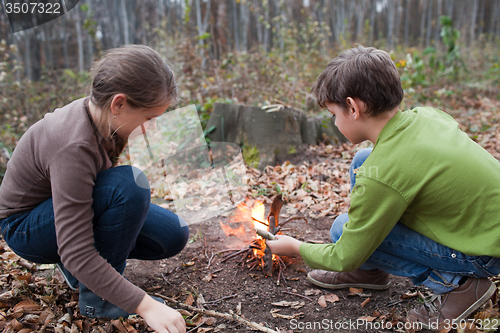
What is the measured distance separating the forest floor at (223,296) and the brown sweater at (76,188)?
0.49 metres

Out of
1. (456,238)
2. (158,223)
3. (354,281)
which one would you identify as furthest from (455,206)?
(158,223)

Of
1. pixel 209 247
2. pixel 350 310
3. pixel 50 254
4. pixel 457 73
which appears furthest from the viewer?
pixel 457 73

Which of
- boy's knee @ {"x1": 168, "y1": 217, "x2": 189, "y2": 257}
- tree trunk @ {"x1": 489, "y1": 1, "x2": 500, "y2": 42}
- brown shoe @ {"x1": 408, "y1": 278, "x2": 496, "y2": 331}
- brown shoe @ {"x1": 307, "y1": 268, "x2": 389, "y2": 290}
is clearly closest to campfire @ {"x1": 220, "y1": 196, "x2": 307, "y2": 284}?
brown shoe @ {"x1": 307, "y1": 268, "x2": 389, "y2": 290}

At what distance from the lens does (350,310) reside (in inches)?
68.3

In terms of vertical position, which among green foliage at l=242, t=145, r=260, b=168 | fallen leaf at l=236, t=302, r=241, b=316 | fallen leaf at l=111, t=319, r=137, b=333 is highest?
fallen leaf at l=111, t=319, r=137, b=333

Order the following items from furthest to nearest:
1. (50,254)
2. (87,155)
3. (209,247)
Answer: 1. (209,247)
2. (50,254)
3. (87,155)

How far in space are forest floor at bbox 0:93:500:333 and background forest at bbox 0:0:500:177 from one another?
1197 mm

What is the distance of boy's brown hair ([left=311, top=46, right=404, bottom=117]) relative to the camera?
1407 mm

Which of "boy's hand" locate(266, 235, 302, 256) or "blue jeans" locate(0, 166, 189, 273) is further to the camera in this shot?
"boy's hand" locate(266, 235, 302, 256)

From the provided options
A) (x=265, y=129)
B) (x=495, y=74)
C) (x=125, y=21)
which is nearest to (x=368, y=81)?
(x=265, y=129)

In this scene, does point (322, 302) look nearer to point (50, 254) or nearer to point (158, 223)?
point (158, 223)

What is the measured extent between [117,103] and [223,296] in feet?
3.94

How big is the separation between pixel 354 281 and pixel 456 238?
66 cm

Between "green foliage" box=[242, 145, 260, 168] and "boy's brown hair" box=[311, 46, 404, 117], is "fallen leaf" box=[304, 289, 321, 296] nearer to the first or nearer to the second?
"boy's brown hair" box=[311, 46, 404, 117]
